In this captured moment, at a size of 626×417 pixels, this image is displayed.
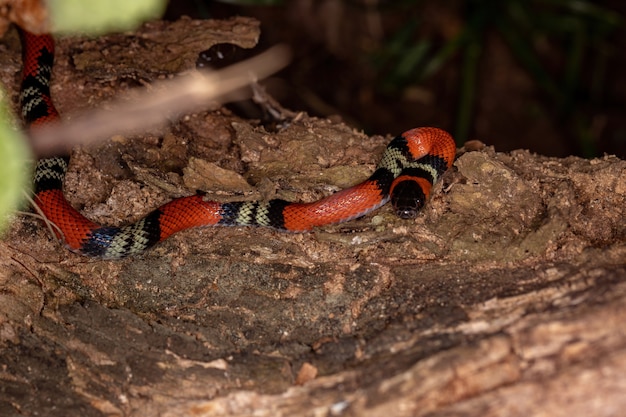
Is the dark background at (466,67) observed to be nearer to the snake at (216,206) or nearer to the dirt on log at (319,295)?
the snake at (216,206)

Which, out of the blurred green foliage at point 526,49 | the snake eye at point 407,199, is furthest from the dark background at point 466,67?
the snake eye at point 407,199

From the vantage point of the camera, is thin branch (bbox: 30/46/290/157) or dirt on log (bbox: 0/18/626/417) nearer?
dirt on log (bbox: 0/18/626/417)

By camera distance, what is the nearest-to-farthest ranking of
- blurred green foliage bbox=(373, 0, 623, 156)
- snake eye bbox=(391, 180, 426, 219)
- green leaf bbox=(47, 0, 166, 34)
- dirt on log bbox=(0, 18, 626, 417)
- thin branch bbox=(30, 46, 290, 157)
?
green leaf bbox=(47, 0, 166, 34) → dirt on log bbox=(0, 18, 626, 417) → snake eye bbox=(391, 180, 426, 219) → thin branch bbox=(30, 46, 290, 157) → blurred green foliage bbox=(373, 0, 623, 156)

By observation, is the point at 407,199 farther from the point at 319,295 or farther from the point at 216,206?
the point at 216,206

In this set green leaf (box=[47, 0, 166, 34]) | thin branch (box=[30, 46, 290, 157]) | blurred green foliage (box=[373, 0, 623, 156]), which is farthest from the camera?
blurred green foliage (box=[373, 0, 623, 156])

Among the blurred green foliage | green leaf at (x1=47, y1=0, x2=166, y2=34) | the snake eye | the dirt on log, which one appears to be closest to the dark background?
the blurred green foliage

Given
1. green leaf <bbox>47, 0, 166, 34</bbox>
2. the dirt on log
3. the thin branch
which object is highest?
green leaf <bbox>47, 0, 166, 34</bbox>

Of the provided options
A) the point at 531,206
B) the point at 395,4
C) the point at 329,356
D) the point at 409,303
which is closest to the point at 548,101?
the point at 395,4

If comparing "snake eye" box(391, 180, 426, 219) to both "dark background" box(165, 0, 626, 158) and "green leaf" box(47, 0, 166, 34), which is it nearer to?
Result: "green leaf" box(47, 0, 166, 34)
